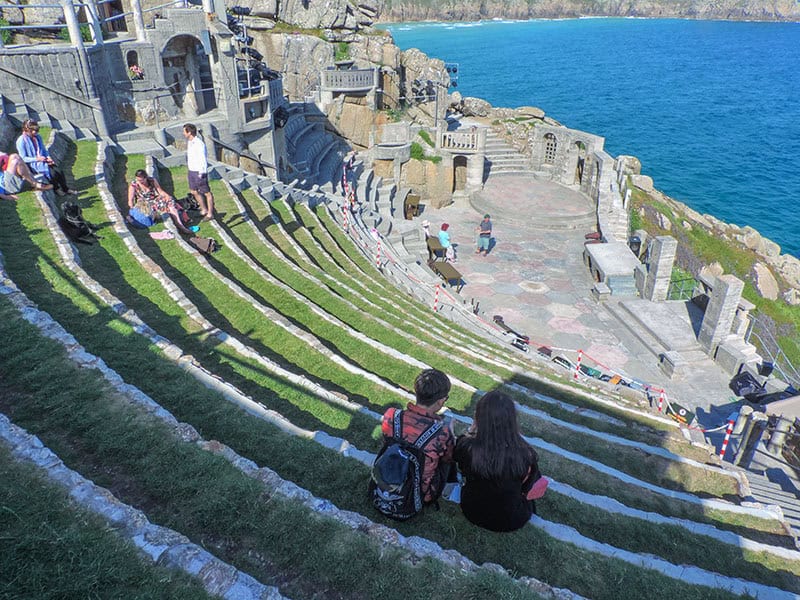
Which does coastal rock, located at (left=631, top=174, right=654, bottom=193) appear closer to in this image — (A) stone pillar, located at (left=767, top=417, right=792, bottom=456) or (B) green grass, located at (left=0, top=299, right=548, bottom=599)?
(A) stone pillar, located at (left=767, top=417, right=792, bottom=456)

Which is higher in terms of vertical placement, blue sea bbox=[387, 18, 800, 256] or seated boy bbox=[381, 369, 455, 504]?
seated boy bbox=[381, 369, 455, 504]

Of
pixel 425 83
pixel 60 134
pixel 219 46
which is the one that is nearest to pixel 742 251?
pixel 425 83

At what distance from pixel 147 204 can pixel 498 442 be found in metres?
12.1

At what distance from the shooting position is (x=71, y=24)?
61.9 feet

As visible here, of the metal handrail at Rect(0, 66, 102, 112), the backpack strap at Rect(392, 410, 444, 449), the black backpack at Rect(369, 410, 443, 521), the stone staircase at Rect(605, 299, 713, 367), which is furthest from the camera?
the stone staircase at Rect(605, 299, 713, 367)

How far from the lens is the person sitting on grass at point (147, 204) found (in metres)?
13.5

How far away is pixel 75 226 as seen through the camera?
12.0m

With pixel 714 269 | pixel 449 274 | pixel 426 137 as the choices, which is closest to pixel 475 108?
pixel 426 137

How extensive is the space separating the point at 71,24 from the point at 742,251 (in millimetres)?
41328

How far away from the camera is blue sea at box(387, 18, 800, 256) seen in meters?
57.8

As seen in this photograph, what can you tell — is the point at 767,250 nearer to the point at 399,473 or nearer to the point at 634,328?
the point at 634,328

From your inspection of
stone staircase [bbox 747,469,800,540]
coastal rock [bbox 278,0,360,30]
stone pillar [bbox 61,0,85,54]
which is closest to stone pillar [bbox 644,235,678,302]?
stone staircase [bbox 747,469,800,540]

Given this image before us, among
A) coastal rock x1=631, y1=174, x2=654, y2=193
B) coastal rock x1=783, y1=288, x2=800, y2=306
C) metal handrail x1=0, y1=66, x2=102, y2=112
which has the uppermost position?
metal handrail x1=0, y1=66, x2=102, y2=112

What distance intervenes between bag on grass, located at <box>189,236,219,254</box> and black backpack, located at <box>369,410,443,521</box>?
31.2 ft
